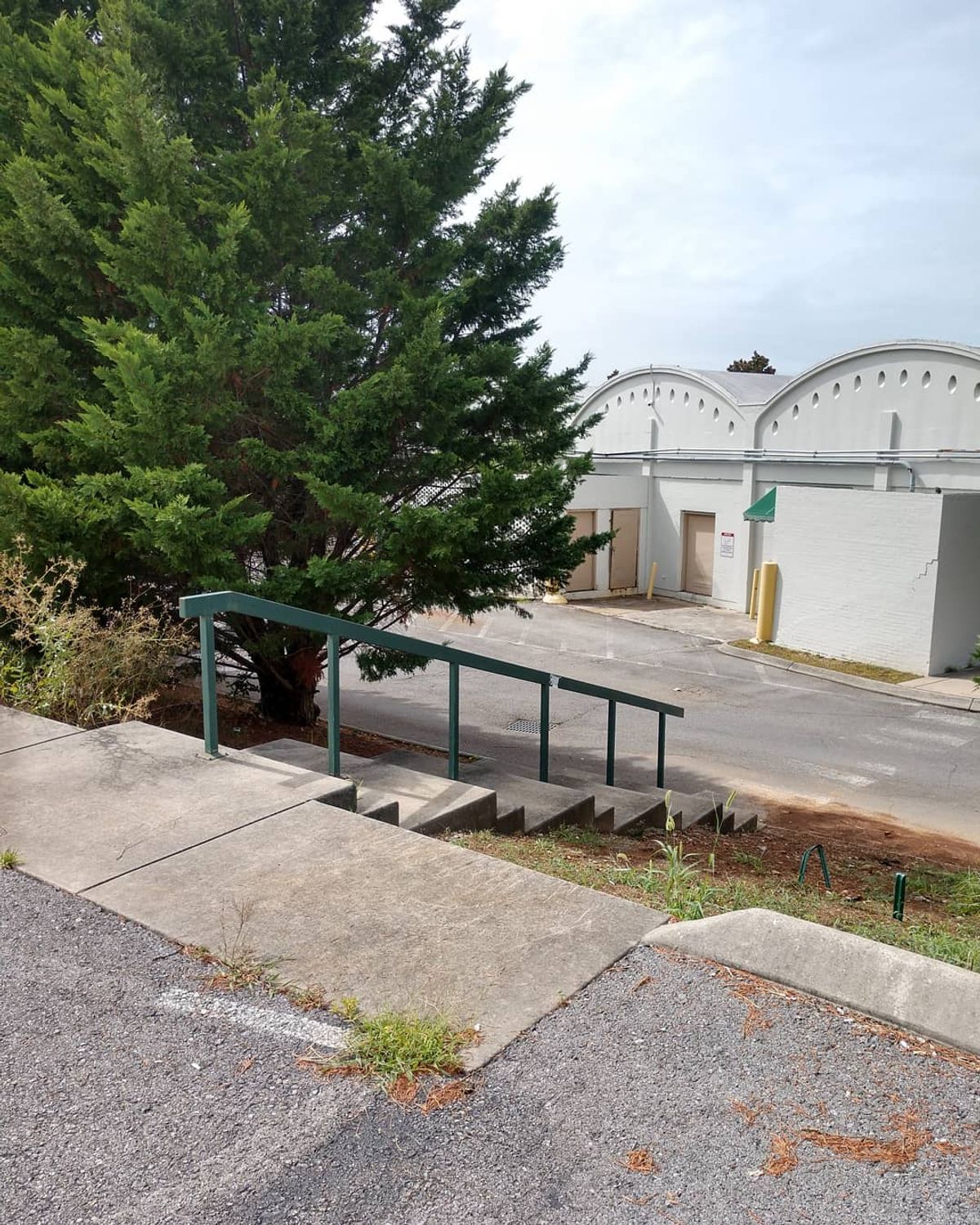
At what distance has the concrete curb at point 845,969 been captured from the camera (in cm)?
318

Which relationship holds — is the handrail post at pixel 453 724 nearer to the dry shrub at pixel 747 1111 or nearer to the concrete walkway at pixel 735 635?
the dry shrub at pixel 747 1111

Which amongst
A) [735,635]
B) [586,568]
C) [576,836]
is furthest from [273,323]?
[586,568]

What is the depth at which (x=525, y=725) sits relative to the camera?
14.3 meters

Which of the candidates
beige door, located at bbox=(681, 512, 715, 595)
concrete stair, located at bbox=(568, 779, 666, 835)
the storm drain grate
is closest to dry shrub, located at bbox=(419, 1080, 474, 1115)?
concrete stair, located at bbox=(568, 779, 666, 835)

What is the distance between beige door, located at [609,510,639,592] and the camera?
26547mm

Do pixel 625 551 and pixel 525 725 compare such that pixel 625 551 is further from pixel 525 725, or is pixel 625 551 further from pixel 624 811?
pixel 624 811

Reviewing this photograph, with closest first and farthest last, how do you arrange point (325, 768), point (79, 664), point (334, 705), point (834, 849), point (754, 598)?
point (334, 705)
point (325, 768)
point (79, 664)
point (834, 849)
point (754, 598)

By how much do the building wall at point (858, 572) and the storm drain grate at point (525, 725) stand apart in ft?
25.5

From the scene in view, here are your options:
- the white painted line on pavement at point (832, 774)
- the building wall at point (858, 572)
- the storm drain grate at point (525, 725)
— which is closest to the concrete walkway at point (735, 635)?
the building wall at point (858, 572)

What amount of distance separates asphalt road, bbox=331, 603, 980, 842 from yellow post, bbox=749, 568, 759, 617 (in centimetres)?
273

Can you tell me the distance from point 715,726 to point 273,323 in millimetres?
9408

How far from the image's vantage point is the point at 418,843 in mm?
4555

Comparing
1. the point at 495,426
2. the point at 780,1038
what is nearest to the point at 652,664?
the point at 495,426

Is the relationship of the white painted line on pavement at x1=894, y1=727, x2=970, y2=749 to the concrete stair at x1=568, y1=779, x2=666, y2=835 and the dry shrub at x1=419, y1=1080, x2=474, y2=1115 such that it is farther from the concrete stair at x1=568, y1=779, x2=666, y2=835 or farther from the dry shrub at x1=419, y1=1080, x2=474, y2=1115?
the dry shrub at x1=419, y1=1080, x2=474, y2=1115
